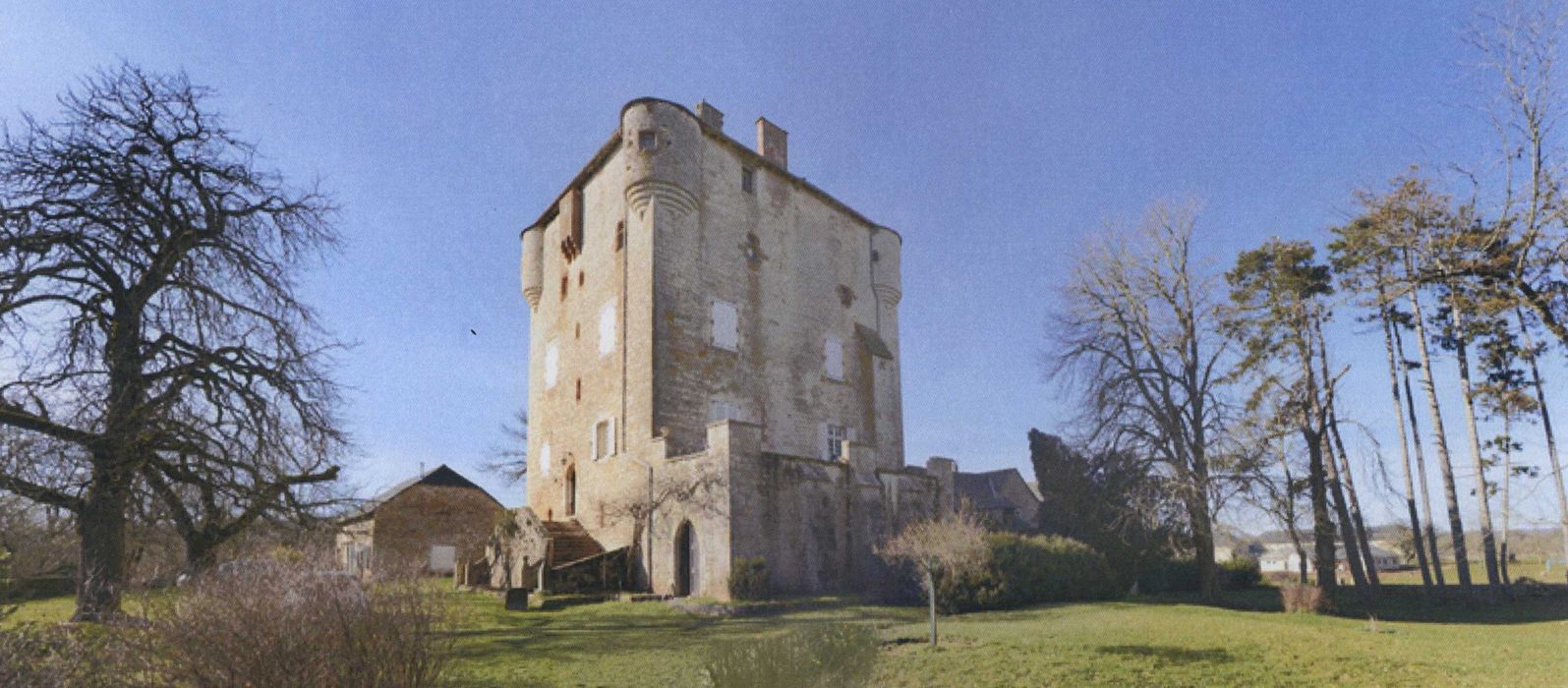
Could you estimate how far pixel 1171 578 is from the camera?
3111 centimetres

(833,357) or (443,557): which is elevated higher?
(833,357)

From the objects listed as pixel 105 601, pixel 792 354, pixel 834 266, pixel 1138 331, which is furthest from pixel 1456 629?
pixel 105 601

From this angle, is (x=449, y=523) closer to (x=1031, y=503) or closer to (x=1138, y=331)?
(x=1138, y=331)

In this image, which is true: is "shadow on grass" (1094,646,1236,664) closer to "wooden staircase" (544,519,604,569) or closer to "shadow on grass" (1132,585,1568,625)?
"shadow on grass" (1132,585,1568,625)

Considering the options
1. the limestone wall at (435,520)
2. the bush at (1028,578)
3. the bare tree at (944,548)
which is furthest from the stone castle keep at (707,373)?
the limestone wall at (435,520)

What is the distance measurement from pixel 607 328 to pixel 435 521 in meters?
13.5

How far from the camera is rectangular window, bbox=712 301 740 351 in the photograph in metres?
28.3

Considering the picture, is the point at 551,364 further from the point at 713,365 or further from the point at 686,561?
the point at 686,561

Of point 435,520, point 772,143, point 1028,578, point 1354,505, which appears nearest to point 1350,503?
point 1354,505

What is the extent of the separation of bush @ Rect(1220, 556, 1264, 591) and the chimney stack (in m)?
26.3

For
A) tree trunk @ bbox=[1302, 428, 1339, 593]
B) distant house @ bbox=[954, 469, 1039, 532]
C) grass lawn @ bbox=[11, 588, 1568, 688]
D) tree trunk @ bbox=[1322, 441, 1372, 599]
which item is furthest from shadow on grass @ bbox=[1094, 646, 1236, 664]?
distant house @ bbox=[954, 469, 1039, 532]

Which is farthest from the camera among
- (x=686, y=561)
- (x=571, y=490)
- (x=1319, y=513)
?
(x=571, y=490)

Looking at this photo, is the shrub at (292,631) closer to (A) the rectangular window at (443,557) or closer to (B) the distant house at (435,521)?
(B) the distant house at (435,521)

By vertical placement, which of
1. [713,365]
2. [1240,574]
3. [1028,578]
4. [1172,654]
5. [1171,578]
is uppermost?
[713,365]
